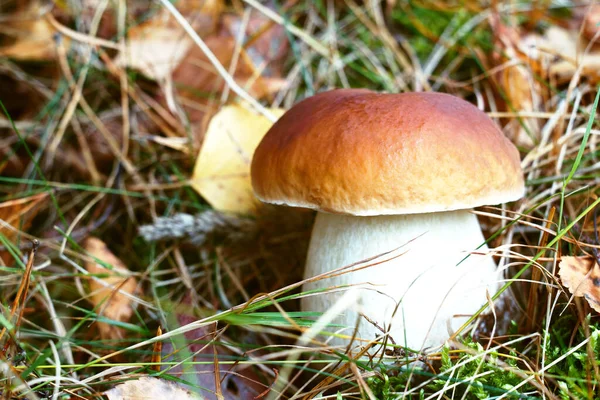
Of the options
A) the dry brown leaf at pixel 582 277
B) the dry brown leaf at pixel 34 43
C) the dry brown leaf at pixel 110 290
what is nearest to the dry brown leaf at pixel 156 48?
the dry brown leaf at pixel 34 43

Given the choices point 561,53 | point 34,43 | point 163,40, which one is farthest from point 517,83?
point 34,43

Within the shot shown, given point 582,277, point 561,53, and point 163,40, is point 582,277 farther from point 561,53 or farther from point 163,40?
point 163,40

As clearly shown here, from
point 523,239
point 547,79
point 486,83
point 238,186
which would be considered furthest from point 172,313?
point 547,79

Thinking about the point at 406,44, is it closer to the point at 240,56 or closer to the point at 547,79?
the point at 547,79

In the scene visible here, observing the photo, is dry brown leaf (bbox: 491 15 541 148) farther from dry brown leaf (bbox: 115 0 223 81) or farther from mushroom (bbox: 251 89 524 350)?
dry brown leaf (bbox: 115 0 223 81)

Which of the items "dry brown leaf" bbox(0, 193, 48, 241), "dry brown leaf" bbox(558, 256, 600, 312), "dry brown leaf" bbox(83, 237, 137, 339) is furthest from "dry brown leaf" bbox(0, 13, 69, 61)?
"dry brown leaf" bbox(558, 256, 600, 312)
